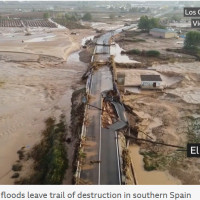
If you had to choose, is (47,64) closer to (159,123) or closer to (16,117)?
(16,117)

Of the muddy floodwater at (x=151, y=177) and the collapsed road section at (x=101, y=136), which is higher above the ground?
the collapsed road section at (x=101, y=136)

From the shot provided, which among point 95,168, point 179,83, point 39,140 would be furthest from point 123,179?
point 179,83

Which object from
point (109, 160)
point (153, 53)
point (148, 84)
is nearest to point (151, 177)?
point (109, 160)

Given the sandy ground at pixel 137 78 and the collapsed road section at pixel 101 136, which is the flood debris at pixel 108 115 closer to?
the collapsed road section at pixel 101 136

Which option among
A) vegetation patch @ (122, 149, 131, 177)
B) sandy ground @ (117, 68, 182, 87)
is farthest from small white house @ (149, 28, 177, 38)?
vegetation patch @ (122, 149, 131, 177)

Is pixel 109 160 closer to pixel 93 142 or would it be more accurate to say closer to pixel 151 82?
pixel 93 142

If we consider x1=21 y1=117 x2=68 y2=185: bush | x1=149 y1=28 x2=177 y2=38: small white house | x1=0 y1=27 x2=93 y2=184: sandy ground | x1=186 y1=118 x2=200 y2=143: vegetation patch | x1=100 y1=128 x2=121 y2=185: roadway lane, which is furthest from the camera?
x1=149 y1=28 x2=177 y2=38: small white house

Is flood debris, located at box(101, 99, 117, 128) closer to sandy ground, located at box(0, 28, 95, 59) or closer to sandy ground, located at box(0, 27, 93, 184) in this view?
sandy ground, located at box(0, 27, 93, 184)

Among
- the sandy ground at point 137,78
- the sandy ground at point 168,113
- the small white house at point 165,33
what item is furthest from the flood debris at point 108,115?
the small white house at point 165,33

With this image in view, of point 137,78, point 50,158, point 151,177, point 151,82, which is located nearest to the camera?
point 151,177
